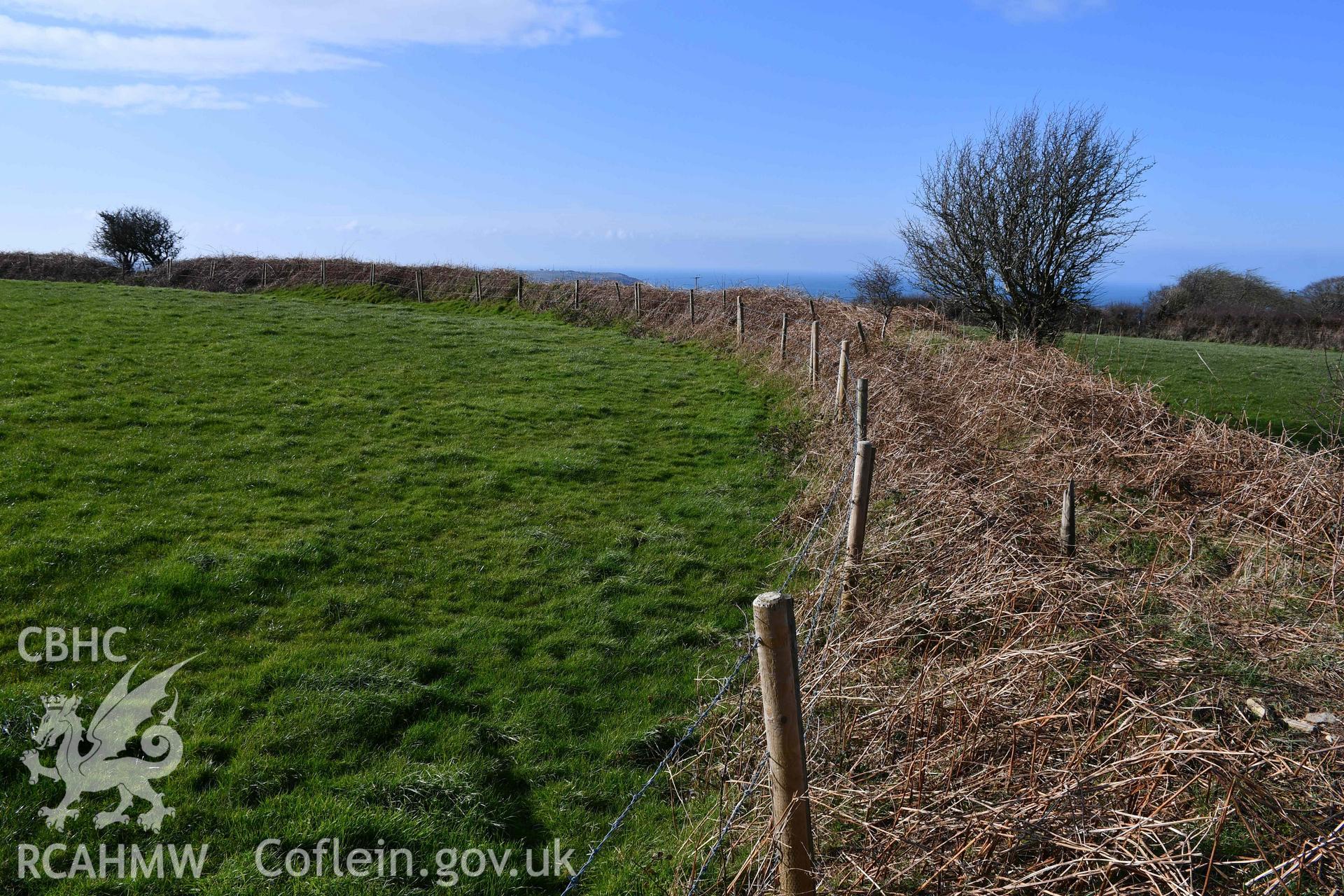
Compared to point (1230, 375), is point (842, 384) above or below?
below

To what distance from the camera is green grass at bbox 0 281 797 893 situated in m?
4.16

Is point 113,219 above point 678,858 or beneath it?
above

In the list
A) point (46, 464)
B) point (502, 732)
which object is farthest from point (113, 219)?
point (502, 732)

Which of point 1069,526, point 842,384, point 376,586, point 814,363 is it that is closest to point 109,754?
point 376,586

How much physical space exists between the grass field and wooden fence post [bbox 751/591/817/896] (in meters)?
11.4

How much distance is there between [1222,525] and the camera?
733cm

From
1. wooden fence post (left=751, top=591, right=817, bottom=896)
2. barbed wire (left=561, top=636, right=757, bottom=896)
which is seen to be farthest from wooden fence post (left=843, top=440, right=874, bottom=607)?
wooden fence post (left=751, top=591, right=817, bottom=896)

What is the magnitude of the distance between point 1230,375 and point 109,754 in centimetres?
2743

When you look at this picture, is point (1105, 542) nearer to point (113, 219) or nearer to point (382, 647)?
point (382, 647)

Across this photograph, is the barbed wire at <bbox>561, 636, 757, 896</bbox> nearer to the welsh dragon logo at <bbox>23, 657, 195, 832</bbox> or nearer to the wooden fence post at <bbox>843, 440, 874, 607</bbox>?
the wooden fence post at <bbox>843, 440, 874, 607</bbox>

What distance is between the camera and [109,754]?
14.2 ft

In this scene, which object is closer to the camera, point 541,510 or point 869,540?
point 869,540

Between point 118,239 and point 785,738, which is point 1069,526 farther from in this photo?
point 118,239

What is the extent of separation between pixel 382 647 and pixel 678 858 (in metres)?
3.13
